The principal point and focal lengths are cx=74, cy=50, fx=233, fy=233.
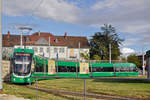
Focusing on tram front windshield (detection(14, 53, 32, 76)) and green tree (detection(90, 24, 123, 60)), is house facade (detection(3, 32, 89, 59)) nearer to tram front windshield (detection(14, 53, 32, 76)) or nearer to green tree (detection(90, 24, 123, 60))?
green tree (detection(90, 24, 123, 60))

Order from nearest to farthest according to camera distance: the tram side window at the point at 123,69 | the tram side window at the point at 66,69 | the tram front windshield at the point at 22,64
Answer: the tram front windshield at the point at 22,64 < the tram side window at the point at 66,69 < the tram side window at the point at 123,69

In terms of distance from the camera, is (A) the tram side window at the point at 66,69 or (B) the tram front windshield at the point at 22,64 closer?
(B) the tram front windshield at the point at 22,64

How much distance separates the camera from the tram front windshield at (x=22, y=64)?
72.8 feet

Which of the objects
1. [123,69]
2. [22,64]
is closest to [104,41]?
[123,69]

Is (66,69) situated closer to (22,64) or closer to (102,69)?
(102,69)

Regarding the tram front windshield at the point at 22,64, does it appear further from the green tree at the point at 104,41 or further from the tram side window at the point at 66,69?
the green tree at the point at 104,41

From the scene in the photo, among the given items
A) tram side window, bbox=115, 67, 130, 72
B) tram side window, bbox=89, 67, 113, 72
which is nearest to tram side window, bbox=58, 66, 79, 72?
tram side window, bbox=89, 67, 113, 72

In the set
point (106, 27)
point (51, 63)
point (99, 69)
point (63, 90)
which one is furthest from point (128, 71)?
point (106, 27)

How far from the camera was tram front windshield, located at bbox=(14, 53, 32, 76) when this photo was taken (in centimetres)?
2219

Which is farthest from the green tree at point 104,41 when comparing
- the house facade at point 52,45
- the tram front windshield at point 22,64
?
the tram front windshield at point 22,64

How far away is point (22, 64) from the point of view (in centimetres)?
2242

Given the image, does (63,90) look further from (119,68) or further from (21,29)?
(119,68)

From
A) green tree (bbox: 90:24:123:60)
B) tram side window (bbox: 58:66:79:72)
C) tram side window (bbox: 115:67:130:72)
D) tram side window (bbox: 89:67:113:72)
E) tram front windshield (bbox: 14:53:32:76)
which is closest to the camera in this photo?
tram front windshield (bbox: 14:53:32:76)

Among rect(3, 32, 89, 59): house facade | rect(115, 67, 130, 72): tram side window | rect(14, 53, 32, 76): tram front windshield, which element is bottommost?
rect(115, 67, 130, 72): tram side window
